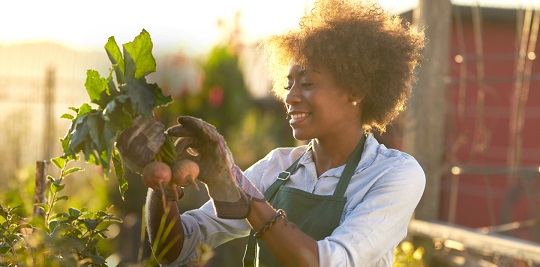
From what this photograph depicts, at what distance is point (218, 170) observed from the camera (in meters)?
2.48

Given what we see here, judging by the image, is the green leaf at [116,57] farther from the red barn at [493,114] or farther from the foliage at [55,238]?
the red barn at [493,114]

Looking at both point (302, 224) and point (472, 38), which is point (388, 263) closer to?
point (302, 224)

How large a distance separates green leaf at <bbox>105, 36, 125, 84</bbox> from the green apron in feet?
2.69

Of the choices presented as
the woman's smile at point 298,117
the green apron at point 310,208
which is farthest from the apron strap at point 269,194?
the woman's smile at point 298,117

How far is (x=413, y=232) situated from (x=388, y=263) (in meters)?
3.22

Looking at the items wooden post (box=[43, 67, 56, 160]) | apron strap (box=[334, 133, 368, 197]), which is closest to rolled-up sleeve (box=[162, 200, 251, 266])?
apron strap (box=[334, 133, 368, 197])

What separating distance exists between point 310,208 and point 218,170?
591mm

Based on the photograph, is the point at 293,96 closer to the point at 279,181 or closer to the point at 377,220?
the point at 279,181

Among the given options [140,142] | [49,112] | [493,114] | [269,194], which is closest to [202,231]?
[269,194]

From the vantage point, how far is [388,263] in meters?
2.94

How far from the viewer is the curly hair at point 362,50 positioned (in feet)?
10.1

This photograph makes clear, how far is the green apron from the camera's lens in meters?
2.91

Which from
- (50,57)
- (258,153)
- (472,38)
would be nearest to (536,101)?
(472,38)

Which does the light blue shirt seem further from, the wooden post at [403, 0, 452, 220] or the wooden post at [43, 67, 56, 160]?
the wooden post at [43, 67, 56, 160]
